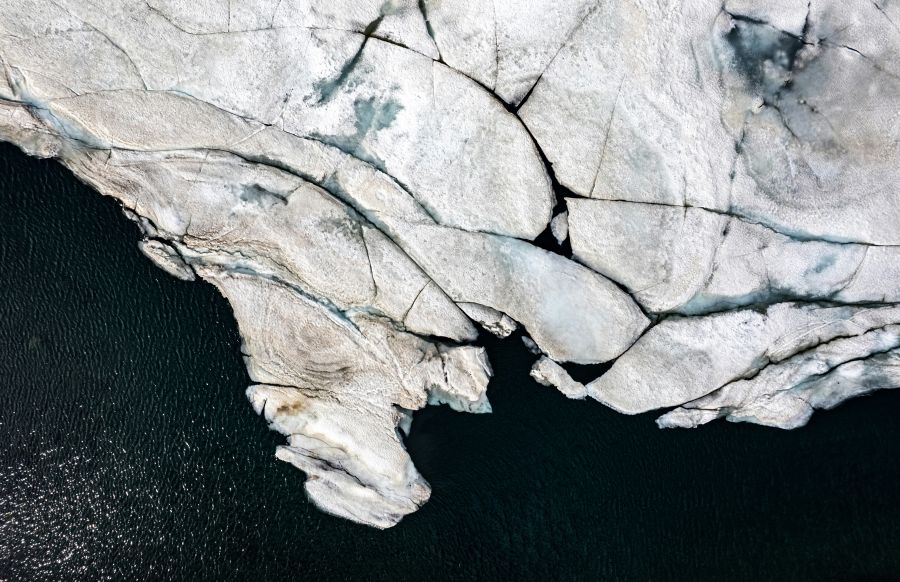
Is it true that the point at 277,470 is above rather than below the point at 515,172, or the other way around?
below

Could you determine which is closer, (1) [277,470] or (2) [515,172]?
(2) [515,172]

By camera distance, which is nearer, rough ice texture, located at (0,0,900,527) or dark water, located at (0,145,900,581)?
rough ice texture, located at (0,0,900,527)

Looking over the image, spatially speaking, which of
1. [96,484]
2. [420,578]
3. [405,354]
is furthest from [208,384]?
[420,578]

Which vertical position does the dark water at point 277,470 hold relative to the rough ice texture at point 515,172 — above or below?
below

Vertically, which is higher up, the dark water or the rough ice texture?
the rough ice texture

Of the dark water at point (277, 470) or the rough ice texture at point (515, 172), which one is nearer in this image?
the rough ice texture at point (515, 172)
